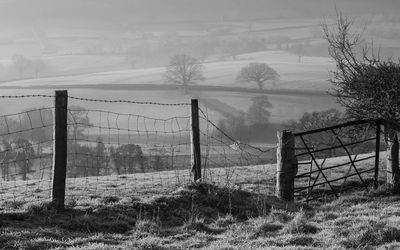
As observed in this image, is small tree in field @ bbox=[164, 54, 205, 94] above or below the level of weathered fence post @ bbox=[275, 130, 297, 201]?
above

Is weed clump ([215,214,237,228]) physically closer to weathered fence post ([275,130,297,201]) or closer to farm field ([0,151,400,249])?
farm field ([0,151,400,249])

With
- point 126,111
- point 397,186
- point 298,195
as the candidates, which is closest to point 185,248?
point 298,195

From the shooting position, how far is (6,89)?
436 feet

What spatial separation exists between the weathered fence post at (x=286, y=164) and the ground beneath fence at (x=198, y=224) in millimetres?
889

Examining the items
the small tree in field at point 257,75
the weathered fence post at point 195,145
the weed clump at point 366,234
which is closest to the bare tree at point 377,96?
the weathered fence post at point 195,145

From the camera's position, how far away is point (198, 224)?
10070 millimetres

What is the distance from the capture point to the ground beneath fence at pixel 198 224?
8555 mm

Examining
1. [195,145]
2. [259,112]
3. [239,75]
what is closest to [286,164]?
[195,145]

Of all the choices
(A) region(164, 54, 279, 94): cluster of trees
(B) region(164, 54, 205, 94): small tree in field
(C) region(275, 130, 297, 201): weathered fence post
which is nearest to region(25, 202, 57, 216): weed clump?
(C) region(275, 130, 297, 201): weathered fence post

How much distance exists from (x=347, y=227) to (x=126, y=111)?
90.5 meters

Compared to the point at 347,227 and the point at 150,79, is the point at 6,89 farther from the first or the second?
the point at 347,227

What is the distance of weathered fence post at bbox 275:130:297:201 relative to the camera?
44.2 feet

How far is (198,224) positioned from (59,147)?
3118 mm

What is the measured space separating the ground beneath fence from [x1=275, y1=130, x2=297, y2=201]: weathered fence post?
889 millimetres
